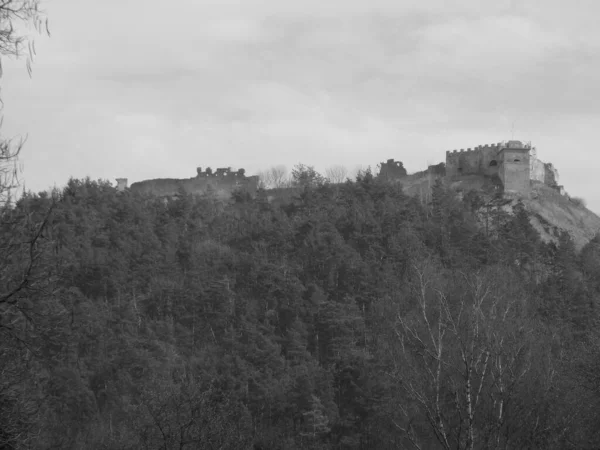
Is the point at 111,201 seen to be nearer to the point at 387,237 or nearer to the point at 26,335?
the point at 387,237

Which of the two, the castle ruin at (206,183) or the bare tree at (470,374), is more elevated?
the castle ruin at (206,183)

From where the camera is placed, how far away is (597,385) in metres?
19.8

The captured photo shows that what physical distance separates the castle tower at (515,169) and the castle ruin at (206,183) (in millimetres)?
17859

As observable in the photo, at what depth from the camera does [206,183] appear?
6500 centimetres

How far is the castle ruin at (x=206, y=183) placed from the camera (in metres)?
64.5

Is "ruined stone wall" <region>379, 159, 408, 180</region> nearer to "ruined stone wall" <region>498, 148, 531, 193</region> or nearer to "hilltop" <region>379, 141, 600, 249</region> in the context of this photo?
"hilltop" <region>379, 141, 600, 249</region>

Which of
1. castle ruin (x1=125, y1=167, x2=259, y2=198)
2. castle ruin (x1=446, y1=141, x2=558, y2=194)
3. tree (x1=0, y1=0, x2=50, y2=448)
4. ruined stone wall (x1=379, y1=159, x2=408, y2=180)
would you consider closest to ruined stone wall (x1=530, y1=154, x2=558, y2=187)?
castle ruin (x1=446, y1=141, x2=558, y2=194)

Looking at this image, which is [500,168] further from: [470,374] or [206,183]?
[470,374]

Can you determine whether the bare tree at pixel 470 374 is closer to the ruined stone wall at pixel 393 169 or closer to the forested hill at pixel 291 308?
the forested hill at pixel 291 308

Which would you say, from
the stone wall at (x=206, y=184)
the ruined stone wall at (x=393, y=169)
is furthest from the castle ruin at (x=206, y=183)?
the ruined stone wall at (x=393, y=169)

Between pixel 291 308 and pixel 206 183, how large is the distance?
2232cm

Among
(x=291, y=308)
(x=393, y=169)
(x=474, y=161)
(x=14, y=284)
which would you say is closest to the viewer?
(x=14, y=284)

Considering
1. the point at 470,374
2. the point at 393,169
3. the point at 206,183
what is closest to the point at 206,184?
the point at 206,183

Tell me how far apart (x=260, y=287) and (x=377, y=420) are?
14.4 meters
